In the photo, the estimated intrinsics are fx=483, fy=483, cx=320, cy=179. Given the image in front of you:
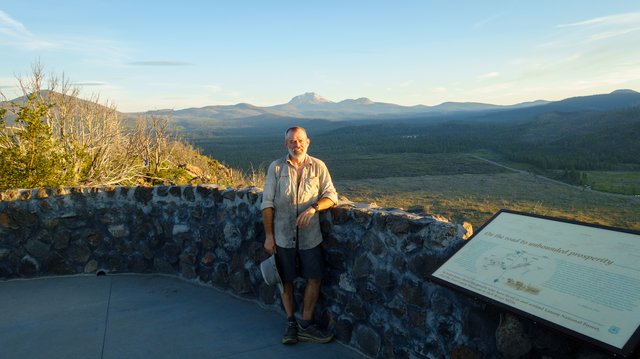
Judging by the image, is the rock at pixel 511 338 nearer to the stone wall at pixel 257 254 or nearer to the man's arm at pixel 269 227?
the stone wall at pixel 257 254

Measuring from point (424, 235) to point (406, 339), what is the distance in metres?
0.80

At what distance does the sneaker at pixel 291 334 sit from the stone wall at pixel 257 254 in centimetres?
32

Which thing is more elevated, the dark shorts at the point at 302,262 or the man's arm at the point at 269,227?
the man's arm at the point at 269,227

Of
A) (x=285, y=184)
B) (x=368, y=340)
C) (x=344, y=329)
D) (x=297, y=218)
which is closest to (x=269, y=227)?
(x=297, y=218)

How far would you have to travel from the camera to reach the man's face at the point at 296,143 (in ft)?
13.4

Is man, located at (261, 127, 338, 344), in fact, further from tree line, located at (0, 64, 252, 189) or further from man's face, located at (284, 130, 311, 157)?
tree line, located at (0, 64, 252, 189)

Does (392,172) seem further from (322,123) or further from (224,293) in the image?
(322,123)

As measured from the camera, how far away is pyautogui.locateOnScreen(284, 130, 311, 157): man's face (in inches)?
160

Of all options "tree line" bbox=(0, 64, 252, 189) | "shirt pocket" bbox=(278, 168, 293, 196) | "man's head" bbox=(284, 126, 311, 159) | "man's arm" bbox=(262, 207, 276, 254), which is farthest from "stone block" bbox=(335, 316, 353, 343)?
"tree line" bbox=(0, 64, 252, 189)

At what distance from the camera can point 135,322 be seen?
461 cm

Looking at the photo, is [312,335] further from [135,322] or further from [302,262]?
[135,322]

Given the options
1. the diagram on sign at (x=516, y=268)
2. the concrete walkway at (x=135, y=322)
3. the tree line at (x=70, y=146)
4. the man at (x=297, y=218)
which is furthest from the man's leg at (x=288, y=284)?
the tree line at (x=70, y=146)

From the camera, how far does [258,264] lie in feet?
16.4

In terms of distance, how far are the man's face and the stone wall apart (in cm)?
62
